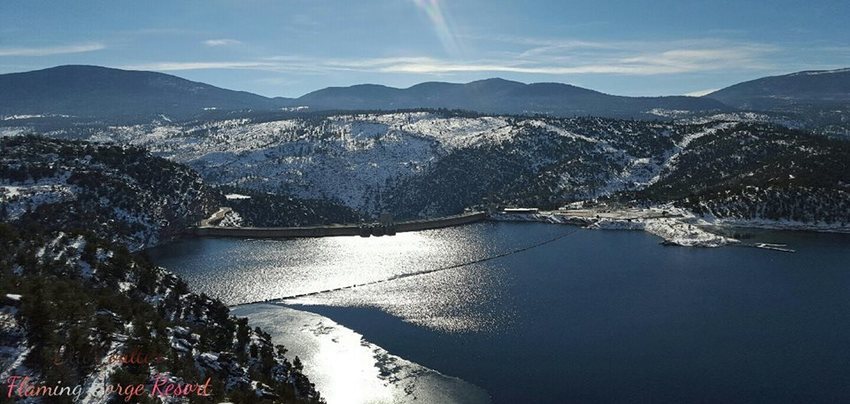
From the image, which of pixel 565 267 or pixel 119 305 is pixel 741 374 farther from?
pixel 119 305

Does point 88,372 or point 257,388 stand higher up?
point 88,372

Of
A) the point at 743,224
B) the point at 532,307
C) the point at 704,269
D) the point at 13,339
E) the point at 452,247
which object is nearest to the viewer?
the point at 13,339

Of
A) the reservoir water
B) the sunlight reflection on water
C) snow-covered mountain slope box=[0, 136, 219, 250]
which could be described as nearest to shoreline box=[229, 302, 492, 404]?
the reservoir water

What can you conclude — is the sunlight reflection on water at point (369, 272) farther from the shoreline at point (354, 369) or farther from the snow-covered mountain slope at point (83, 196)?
the shoreline at point (354, 369)

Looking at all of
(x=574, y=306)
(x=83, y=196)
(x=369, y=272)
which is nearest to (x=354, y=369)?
(x=574, y=306)

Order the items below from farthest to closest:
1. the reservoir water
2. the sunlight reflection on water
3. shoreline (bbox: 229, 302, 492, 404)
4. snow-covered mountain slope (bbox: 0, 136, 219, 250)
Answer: snow-covered mountain slope (bbox: 0, 136, 219, 250), the sunlight reflection on water, the reservoir water, shoreline (bbox: 229, 302, 492, 404)

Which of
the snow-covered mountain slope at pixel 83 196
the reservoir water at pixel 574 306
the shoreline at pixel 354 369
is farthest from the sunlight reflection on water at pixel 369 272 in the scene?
the shoreline at pixel 354 369

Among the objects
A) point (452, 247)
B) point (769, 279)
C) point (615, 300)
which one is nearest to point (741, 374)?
point (615, 300)

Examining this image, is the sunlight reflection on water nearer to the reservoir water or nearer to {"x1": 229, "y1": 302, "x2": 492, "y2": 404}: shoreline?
the reservoir water
